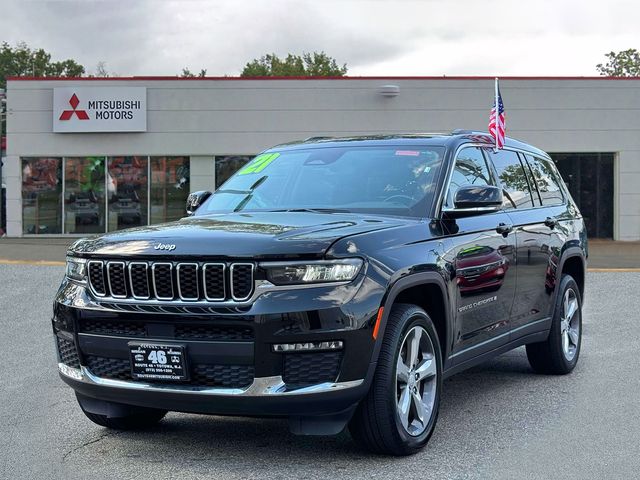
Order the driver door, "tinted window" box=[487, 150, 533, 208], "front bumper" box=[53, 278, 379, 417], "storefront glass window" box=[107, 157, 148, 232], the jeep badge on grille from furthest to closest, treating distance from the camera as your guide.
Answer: "storefront glass window" box=[107, 157, 148, 232]
"tinted window" box=[487, 150, 533, 208]
the driver door
the jeep badge on grille
"front bumper" box=[53, 278, 379, 417]

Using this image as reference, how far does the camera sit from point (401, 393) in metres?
5.21

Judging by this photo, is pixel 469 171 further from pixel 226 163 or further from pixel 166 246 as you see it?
pixel 226 163

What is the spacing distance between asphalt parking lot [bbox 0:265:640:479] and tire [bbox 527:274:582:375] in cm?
14

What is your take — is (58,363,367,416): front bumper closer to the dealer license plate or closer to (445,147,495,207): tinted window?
the dealer license plate

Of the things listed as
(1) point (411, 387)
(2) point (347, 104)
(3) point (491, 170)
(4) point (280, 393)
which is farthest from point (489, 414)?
(2) point (347, 104)

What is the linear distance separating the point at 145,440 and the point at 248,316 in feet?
5.01

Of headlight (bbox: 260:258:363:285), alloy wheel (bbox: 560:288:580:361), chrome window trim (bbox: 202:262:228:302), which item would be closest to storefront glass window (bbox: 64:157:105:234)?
alloy wheel (bbox: 560:288:580:361)

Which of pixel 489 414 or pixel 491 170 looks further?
pixel 491 170

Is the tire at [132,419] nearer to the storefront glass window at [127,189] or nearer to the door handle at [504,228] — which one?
the door handle at [504,228]

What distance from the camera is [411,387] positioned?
5281 millimetres

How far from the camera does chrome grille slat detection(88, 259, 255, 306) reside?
473cm

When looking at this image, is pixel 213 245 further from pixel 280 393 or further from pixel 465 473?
pixel 465 473

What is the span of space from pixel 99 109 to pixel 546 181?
2185cm

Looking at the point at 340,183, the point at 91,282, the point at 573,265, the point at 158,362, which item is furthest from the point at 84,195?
the point at 158,362
